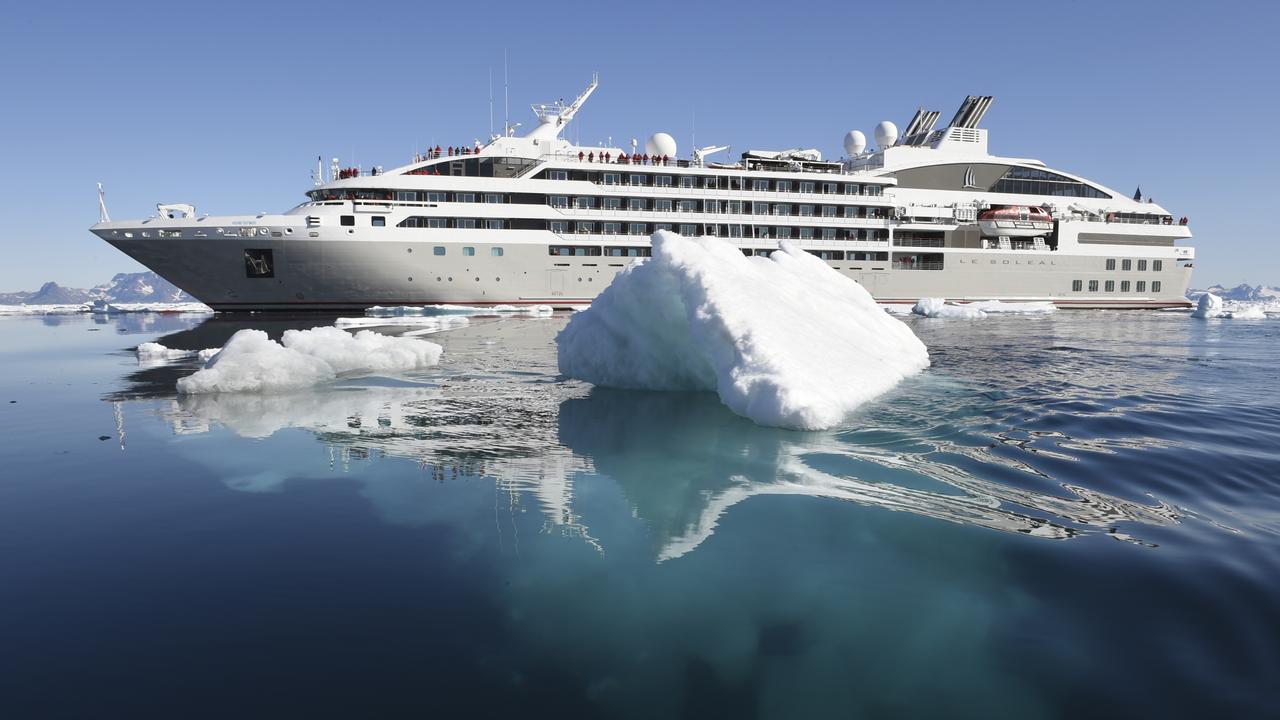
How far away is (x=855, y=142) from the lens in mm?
55062

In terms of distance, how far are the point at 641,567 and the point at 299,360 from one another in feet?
36.7

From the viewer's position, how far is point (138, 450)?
868cm

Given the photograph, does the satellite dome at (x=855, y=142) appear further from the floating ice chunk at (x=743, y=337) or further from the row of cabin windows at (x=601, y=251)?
the floating ice chunk at (x=743, y=337)

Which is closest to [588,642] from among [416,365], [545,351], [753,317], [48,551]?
[48,551]

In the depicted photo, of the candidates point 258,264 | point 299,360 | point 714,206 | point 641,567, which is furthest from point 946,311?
point 258,264

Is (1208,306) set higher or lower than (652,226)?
lower

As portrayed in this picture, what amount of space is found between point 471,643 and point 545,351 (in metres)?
16.3

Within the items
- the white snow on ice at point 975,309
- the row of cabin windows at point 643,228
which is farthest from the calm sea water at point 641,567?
the row of cabin windows at point 643,228

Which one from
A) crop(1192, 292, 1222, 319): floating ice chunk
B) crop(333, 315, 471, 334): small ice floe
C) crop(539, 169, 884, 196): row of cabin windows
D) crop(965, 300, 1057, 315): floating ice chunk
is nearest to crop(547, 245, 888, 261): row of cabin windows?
crop(539, 169, 884, 196): row of cabin windows

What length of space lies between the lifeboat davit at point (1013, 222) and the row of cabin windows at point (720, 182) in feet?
25.5

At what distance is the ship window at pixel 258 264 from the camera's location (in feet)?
Result: 118

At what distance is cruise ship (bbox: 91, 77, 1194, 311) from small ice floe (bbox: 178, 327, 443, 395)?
669 inches

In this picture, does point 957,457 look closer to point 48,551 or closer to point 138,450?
point 48,551

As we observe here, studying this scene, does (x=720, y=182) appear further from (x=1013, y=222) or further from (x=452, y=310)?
(x=1013, y=222)
